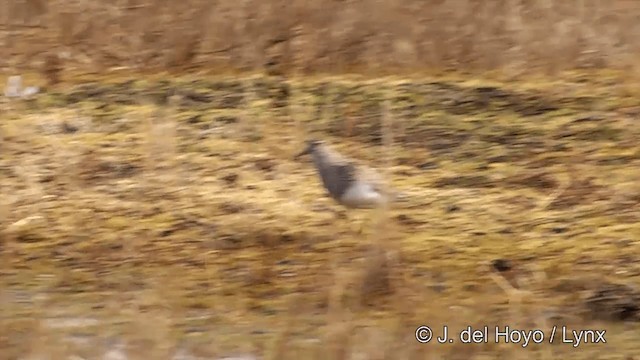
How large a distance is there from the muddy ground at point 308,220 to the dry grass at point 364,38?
1.31 ft

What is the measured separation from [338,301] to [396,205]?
4.57 feet

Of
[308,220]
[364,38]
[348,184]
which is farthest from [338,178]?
[364,38]

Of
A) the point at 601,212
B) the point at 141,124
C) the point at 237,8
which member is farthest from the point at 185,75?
the point at 601,212

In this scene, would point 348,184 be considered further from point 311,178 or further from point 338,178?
point 311,178

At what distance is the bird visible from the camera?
15.3 feet

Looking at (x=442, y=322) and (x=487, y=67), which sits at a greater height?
(x=442, y=322)

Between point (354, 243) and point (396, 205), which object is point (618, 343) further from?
point (396, 205)

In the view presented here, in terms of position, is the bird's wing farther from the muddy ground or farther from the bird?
the muddy ground

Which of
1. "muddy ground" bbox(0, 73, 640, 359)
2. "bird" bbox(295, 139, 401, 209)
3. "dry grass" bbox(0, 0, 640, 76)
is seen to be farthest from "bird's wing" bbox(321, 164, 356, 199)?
"dry grass" bbox(0, 0, 640, 76)

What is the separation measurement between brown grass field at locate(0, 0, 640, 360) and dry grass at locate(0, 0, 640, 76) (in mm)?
18

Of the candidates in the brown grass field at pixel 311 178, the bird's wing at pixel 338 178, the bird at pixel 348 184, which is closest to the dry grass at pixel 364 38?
the brown grass field at pixel 311 178

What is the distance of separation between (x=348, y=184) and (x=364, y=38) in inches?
128

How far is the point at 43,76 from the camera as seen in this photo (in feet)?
25.7

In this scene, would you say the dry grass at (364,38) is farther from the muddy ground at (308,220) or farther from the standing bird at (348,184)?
the standing bird at (348,184)
